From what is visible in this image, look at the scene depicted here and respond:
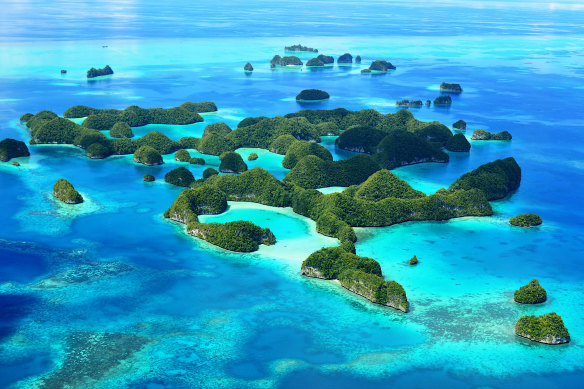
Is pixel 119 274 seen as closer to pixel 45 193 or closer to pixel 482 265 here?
pixel 45 193

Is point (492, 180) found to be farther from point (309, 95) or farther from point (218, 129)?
point (309, 95)

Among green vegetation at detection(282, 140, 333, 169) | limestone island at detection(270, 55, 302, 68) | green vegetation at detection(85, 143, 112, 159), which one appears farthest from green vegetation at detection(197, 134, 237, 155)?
limestone island at detection(270, 55, 302, 68)

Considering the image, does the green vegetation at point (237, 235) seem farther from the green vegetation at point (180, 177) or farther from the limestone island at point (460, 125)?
the limestone island at point (460, 125)

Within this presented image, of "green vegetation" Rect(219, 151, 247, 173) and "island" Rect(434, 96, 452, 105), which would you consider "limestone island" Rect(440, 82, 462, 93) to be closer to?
"island" Rect(434, 96, 452, 105)

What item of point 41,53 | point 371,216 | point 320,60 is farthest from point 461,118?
point 41,53

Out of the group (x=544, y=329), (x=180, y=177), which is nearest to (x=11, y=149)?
(x=180, y=177)

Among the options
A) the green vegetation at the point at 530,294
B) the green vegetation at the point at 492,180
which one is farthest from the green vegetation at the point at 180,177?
the green vegetation at the point at 530,294
